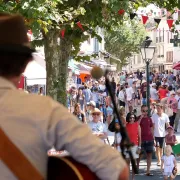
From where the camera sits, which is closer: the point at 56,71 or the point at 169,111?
the point at 56,71

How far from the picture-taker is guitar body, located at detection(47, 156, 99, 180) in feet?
7.56

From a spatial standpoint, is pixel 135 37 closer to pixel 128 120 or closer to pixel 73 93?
pixel 73 93

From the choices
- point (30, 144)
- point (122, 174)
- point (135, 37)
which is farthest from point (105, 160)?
point (135, 37)

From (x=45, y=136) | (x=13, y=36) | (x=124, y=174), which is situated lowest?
(x=124, y=174)

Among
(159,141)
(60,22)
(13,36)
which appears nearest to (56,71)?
(60,22)

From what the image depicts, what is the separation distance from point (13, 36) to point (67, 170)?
51cm

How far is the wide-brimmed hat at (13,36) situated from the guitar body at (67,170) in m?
0.40

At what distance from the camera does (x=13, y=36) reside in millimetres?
2432

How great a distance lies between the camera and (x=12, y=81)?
2.42 meters

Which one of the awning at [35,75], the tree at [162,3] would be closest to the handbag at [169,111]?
the awning at [35,75]

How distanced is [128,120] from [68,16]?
7.85ft

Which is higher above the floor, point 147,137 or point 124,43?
point 124,43

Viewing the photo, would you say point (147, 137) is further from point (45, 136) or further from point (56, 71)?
point (45, 136)

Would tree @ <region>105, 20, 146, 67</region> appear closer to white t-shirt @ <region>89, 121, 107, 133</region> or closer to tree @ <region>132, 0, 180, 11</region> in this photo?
tree @ <region>132, 0, 180, 11</region>
